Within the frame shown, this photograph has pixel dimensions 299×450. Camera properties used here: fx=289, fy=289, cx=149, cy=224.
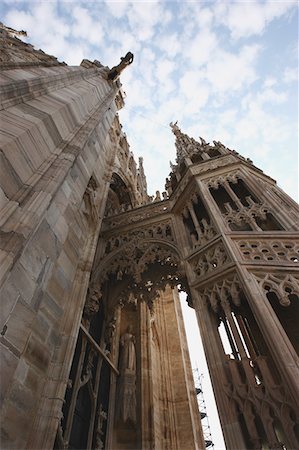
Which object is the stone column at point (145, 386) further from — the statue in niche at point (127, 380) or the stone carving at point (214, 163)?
the stone carving at point (214, 163)

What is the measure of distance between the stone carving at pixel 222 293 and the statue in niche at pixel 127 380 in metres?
3.86

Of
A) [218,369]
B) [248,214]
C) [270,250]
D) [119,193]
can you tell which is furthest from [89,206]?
[119,193]

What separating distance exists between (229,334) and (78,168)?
452 centimetres

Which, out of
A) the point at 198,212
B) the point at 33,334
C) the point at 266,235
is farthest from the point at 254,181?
the point at 33,334

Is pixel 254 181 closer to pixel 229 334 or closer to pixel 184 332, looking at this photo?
pixel 229 334

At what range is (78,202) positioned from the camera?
629cm

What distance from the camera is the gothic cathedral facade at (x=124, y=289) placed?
3553 mm

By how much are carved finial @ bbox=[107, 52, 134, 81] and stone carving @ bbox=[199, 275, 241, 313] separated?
10.6 meters

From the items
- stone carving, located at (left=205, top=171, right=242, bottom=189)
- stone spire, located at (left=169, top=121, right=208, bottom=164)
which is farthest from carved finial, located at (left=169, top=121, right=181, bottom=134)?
stone carving, located at (left=205, top=171, right=242, bottom=189)

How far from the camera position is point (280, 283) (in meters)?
4.47

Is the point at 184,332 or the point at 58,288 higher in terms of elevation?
the point at 184,332

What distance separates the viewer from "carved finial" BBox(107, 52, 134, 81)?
12.2m

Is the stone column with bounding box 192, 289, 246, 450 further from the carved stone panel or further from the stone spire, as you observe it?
the stone spire

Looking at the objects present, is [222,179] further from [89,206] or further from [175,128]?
[175,128]
